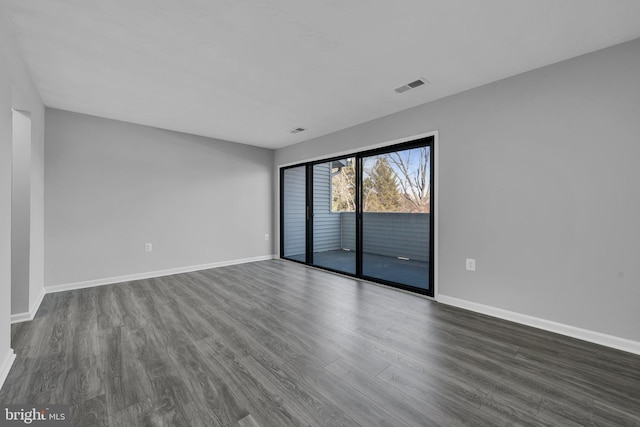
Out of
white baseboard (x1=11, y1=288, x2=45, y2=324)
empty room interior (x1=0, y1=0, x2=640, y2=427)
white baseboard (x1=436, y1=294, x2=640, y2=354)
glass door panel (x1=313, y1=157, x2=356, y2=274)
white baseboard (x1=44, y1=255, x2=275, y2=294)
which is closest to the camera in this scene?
empty room interior (x1=0, y1=0, x2=640, y2=427)

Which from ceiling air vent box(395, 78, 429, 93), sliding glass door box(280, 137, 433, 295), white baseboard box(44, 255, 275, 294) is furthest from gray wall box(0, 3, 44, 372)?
sliding glass door box(280, 137, 433, 295)

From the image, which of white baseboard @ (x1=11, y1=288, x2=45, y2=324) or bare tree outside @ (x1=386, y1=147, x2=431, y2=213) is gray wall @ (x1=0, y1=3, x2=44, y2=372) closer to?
white baseboard @ (x1=11, y1=288, x2=45, y2=324)

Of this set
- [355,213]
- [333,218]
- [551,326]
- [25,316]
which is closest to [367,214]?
[355,213]

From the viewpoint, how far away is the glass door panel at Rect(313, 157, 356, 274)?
471 cm

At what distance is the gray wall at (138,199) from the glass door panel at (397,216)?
2.56 metres

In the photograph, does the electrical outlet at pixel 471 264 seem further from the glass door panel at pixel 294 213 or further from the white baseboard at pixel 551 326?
the glass door panel at pixel 294 213

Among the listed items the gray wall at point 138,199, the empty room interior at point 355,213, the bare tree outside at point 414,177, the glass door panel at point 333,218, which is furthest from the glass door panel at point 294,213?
the bare tree outside at point 414,177

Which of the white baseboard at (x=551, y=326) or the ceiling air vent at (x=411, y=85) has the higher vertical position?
the ceiling air vent at (x=411, y=85)

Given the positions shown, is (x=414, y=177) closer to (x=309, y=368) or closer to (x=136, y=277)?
(x=309, y=368)

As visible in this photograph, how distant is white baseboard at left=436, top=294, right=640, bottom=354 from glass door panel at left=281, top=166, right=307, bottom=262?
3.09m

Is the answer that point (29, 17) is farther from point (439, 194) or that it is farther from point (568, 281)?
point (568, 281)

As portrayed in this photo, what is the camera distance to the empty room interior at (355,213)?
163 cm

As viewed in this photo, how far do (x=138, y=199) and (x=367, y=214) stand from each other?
3554 millimetres

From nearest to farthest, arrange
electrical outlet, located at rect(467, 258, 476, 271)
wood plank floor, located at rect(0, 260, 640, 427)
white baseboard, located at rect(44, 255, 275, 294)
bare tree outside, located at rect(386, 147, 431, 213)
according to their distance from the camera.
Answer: wood plank floor, located at rect(0, 260, 640, 427), electrical outlet, located at rect(467, 258, 476, 271), bare tree outside, located at rect(386, 147, 431, 213), white baseboard, located at rect(44, 255, 275, 294)
